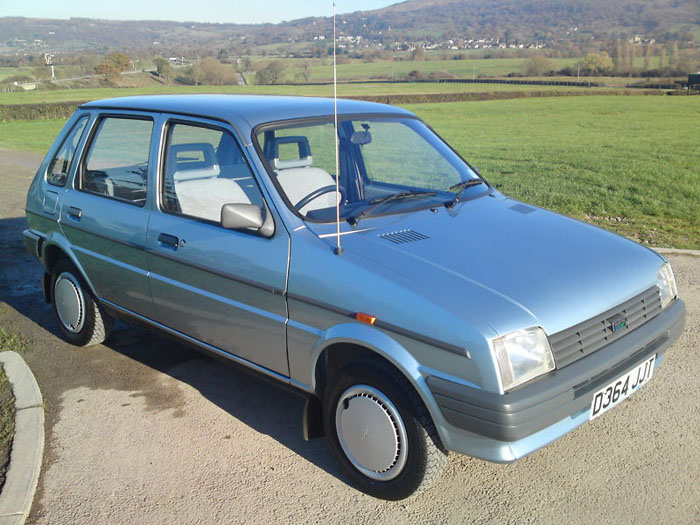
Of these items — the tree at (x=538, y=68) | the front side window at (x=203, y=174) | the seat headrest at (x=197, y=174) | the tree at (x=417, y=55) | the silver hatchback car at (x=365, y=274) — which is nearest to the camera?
the silver hatchback car at (x=365, y=274)

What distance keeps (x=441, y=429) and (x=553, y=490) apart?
872mm

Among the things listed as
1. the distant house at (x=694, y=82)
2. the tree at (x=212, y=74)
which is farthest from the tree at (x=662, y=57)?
the tree at (x=212, y=74)

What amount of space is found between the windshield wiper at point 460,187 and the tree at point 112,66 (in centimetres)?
7053

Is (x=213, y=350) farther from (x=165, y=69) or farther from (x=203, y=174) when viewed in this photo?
(x=165, y=69)

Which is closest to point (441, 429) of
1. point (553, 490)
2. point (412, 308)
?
point (412, 308)

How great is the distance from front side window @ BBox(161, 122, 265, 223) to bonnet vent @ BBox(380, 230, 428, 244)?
74 centimetres

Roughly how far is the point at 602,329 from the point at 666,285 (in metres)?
0.80

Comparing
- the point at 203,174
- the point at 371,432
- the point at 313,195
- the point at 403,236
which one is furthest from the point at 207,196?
the point at 371,432

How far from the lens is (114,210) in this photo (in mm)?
4555

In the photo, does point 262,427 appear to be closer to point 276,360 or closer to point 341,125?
point 276,360

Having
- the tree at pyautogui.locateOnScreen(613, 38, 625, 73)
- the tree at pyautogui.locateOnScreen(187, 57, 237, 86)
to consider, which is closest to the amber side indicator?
the tree at pyautogui.locateOnScreen(187, 57, 237, 86)

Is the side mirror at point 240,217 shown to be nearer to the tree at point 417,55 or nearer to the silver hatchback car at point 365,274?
the silver hatchback car at point 365,274

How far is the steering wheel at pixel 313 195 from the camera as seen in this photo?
12.0 feet

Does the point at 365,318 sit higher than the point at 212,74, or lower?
higher
